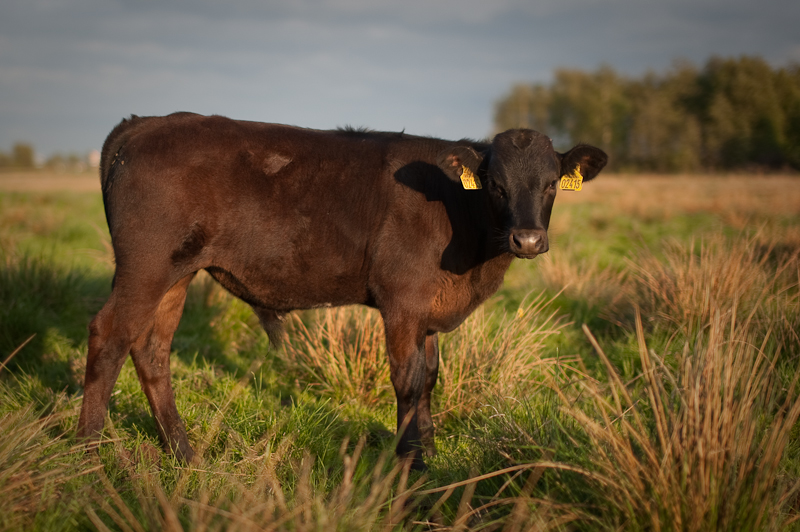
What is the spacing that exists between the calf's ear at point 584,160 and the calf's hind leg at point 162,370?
2.97m

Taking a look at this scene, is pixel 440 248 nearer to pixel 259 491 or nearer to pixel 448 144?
pixel 448 144

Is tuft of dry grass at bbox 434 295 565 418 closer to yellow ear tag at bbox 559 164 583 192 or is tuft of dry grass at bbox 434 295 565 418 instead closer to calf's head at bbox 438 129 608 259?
yellow ear tag at bbox 559 164 583 192

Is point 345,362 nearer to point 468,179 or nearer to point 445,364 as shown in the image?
point 445,364

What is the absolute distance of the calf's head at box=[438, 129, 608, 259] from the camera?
362 centimetres

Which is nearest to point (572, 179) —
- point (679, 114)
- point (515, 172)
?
point (515, 172)

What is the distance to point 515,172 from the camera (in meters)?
3.73

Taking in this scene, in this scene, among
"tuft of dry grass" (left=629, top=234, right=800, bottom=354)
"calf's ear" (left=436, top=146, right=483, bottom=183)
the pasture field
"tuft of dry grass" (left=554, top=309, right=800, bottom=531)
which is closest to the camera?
"tuft of dry grass" (left=554, top=309, right=800, bottom=531)

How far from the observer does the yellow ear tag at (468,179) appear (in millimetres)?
3819

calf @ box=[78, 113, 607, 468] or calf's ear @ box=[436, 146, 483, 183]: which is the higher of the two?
calf's ear @ box=[436, 146, 483, 183]

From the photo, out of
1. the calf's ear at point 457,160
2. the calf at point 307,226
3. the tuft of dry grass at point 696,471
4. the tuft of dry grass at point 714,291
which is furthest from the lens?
the tuft of dry grass at point 714,291

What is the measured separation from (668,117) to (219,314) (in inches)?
1403

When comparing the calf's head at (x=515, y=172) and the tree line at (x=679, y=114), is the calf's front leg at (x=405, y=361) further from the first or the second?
the tree line at (x=679, y=114)

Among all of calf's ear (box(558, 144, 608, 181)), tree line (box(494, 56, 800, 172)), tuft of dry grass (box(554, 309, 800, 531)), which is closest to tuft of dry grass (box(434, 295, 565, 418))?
calf's ear (box(558, 144, 608, 181))

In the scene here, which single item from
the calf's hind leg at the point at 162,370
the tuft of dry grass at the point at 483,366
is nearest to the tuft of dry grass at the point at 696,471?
the tuft of dry grass at the point at 483,366
